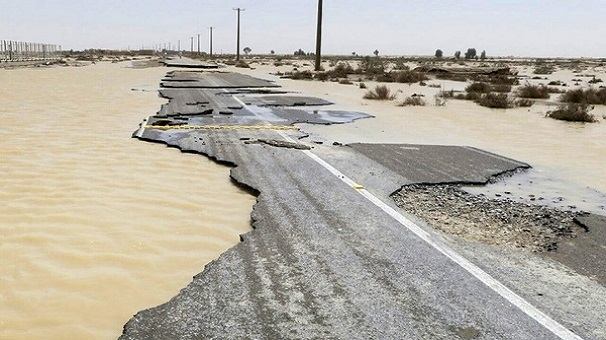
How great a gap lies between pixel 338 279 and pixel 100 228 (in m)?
2.57

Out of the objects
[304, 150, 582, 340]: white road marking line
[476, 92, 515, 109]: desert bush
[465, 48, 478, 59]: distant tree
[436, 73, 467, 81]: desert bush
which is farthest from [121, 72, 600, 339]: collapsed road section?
[465, 48, 478, 59]: distant tree

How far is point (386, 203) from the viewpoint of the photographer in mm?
6363

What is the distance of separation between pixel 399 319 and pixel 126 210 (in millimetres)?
3527

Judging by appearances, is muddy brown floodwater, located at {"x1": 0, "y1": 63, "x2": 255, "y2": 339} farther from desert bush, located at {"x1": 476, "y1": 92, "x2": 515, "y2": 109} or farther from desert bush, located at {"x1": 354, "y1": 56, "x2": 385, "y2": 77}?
desert bush, located at {"x1": 354, "y1": 56, "x2": 385, "y2": 77}

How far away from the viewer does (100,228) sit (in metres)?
5.25

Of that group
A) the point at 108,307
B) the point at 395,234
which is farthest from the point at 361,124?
the point at 108,307

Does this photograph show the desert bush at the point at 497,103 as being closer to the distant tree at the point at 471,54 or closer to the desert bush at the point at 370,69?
the desert bush at the point at 370,69

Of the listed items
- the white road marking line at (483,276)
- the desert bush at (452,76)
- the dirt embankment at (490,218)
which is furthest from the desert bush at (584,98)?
the white road marking line at (483,276)

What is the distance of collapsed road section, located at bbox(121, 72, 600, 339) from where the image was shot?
3.41 meters

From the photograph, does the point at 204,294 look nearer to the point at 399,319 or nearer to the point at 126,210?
the point at 399,319

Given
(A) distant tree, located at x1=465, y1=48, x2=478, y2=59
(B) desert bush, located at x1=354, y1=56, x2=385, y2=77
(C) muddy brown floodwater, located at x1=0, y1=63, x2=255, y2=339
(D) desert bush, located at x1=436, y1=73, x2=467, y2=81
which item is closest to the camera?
(C) muddy brown floodwater, located at x1=0, y1=63, x2=255, y2=339

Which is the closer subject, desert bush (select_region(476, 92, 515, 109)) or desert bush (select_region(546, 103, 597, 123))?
desert bush (select_region(546, 103, 597, 123))

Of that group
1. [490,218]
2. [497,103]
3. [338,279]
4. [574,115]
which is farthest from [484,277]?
[497,103]

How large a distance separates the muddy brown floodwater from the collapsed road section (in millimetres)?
270
